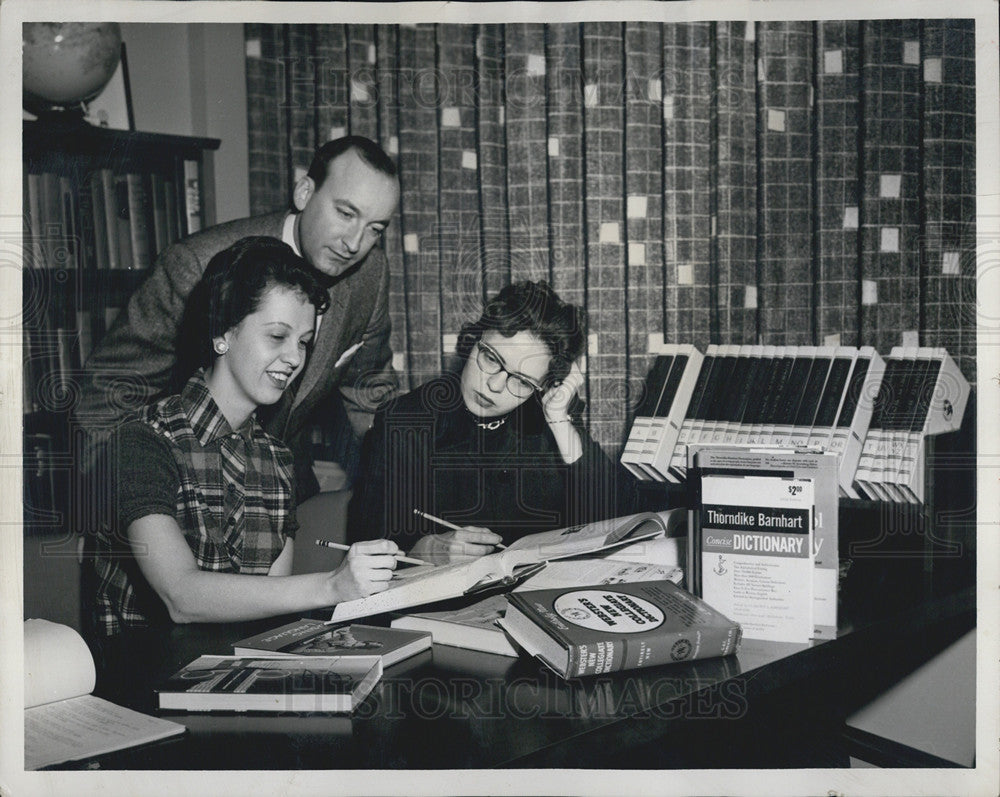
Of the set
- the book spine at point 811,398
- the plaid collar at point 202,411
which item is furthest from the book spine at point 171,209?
the book spine at point 811,398

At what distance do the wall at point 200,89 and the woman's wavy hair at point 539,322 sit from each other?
1.52ft

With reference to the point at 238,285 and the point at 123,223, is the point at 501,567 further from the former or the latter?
the point at 123,223

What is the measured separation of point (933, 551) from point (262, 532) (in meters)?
1.17

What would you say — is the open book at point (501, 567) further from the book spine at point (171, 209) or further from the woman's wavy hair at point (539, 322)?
the book spine at point (171, 209)

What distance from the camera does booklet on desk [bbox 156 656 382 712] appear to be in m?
1.03

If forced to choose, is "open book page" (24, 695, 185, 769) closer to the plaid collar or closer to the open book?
the open book

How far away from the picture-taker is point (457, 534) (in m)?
1.58

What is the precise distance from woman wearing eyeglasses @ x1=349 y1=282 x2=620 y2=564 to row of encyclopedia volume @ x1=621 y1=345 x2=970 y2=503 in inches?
5.7

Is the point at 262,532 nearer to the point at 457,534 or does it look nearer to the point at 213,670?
the point at 457,534

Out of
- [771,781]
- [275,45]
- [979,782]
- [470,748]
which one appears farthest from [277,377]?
[979,782]

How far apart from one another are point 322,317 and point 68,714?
0.75 m

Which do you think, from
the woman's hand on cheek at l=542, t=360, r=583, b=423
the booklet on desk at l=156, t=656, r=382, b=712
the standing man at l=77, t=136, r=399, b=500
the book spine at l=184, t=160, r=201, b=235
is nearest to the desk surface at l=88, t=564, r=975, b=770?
the booklet on desk at l=156, t=656, r=382, b=712

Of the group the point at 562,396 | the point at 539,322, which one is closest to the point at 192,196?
the point at 539,322

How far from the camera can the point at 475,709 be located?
3.42 feet
